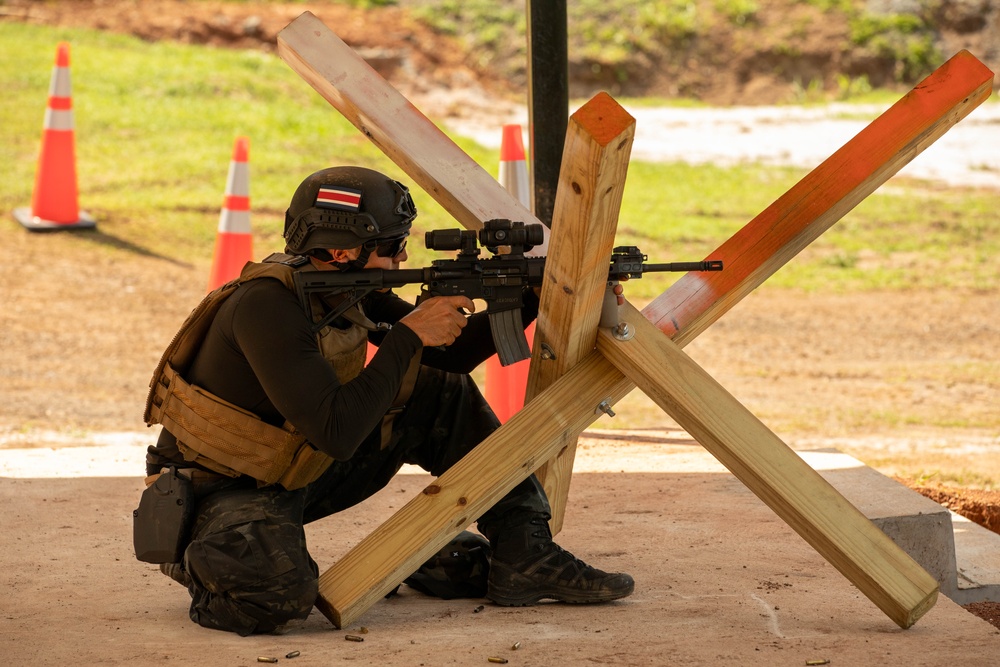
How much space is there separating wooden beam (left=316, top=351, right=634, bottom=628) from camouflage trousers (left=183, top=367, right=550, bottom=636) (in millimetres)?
93

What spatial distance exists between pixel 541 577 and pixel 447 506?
385 mm

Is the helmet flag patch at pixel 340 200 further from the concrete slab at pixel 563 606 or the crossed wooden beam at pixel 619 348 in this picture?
the concrete slab at pixel 563 606

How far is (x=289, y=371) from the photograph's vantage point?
3023 millimetres

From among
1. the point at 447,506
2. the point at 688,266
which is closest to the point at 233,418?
the point at 447,506

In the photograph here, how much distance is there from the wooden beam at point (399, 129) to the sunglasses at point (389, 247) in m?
0.24

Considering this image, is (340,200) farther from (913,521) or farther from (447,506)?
(913,521)

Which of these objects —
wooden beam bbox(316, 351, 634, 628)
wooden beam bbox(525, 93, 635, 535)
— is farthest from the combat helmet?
wooden beam bbox(316, 351, 634, 628)

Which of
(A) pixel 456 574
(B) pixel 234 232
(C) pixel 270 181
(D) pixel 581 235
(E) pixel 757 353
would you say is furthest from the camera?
(C) pixel 270 181

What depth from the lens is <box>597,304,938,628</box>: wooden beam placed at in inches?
122

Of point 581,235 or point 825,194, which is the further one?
point 825,194

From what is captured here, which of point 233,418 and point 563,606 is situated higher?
point 233,418

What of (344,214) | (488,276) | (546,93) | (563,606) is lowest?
(563,606)

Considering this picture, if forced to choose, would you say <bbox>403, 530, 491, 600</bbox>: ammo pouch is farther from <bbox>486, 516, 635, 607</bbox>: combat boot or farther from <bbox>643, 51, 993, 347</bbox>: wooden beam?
<bbox>643, 51, 993, 347</bbox>: wooden beam

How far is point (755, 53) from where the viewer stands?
612 inches
